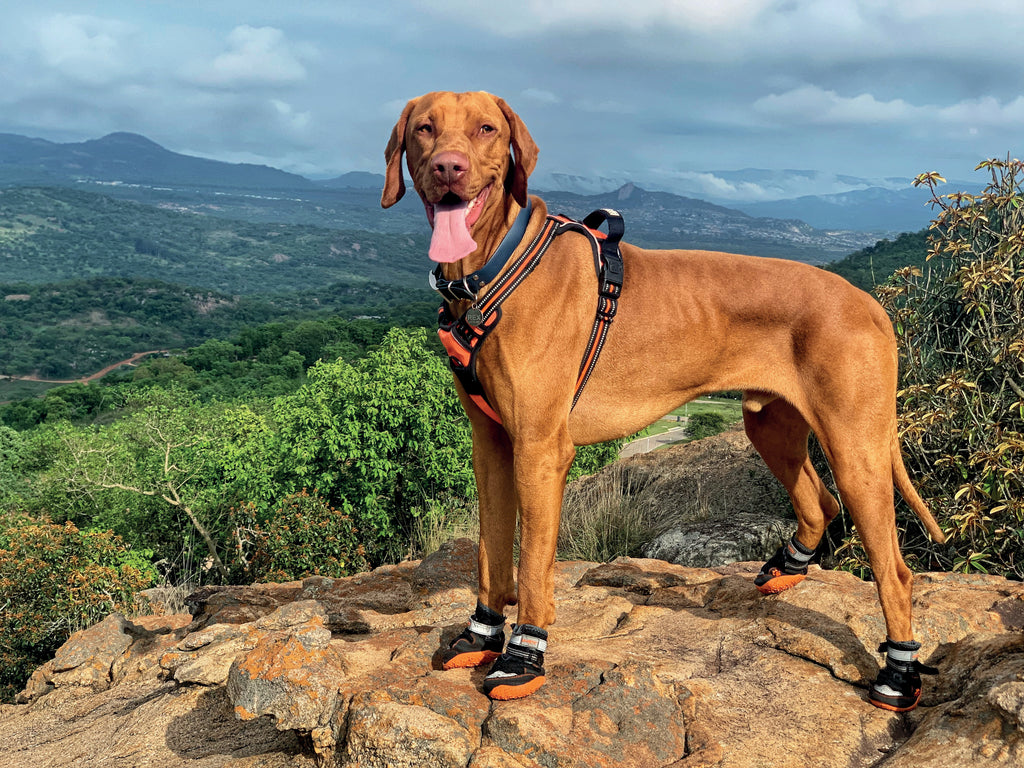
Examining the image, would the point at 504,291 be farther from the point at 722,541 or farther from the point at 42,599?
the point at 42,599

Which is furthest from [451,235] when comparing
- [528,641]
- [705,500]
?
[705,500]

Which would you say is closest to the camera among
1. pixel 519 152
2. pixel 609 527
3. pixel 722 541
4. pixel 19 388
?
pixel 519 152

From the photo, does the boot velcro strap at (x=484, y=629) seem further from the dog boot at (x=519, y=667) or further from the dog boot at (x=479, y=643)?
the dog boot at (x=519, y=667)

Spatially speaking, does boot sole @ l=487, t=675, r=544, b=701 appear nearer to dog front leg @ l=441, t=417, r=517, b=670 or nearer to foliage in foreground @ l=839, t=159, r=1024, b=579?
dog front leg @ l=441, t=417, r=517, b=670

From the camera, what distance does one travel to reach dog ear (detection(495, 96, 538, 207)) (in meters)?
3.39

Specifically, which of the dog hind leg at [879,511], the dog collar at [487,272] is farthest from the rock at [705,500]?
the dog collar at [487,272]

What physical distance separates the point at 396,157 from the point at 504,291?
789 millimetres

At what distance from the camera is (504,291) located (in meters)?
3.34

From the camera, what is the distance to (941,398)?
6.77 meters

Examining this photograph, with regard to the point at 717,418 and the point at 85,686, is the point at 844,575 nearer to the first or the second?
the point at 85,686

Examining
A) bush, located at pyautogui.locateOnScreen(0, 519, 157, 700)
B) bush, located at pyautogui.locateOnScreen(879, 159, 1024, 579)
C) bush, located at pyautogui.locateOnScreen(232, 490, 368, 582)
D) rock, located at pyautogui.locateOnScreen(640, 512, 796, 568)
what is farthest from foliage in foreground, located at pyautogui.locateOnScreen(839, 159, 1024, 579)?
bush, located at pyautogui.locateOnScreen(0, 519, 157, 700)

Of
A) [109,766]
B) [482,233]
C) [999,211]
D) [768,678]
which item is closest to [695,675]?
[768,678]

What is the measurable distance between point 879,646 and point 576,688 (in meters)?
1.59

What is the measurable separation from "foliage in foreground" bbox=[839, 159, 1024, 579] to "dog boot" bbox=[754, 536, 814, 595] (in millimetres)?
2117
